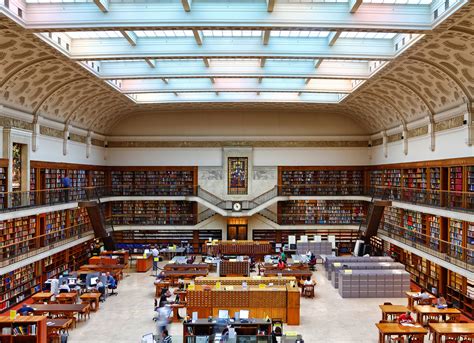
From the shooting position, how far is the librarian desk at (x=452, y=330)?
8.89 metres

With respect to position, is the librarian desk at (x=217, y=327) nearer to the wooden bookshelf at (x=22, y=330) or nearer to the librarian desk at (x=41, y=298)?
the wooden bookshelf at (x=22, y=330)

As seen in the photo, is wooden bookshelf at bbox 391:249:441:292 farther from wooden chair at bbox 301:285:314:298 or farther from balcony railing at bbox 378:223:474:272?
wooden chair at bbox 301:285:314:298

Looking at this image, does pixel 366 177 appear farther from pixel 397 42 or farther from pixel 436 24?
pixel 436 24

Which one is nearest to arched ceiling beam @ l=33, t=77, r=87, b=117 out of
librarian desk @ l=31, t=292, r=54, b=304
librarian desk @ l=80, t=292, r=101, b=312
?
librarian desk @ l=31, t=292, r=54, b=304

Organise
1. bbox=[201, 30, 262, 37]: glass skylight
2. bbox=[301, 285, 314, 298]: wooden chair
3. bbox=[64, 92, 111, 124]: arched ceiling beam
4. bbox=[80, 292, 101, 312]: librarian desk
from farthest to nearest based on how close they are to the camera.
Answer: bbox=[64, 92, 111, 124]: arched ceiling beam < bbox=[301, 285, 314, 298]: wooden chair < bbox=[80, 292, 101, 312]: librarian desk < bbox=[201, 30, 262, 37]: glass skylight

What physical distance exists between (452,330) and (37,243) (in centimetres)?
1215

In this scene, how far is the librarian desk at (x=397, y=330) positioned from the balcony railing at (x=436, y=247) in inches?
108

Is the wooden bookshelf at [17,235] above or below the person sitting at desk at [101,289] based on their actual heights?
above

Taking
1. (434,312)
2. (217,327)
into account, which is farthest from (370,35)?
(217,327)

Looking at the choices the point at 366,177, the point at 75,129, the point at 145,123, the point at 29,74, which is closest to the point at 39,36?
the point at 29,74

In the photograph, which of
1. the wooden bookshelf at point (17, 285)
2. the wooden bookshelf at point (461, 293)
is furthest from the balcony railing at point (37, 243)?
the wooden bookshelf at point (461, 293)

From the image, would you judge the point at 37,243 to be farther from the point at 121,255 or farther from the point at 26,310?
the point at 121,255

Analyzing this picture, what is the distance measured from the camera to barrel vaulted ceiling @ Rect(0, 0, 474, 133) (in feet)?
31.2

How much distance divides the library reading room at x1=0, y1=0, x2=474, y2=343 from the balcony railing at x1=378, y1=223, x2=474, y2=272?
0.08 meters
